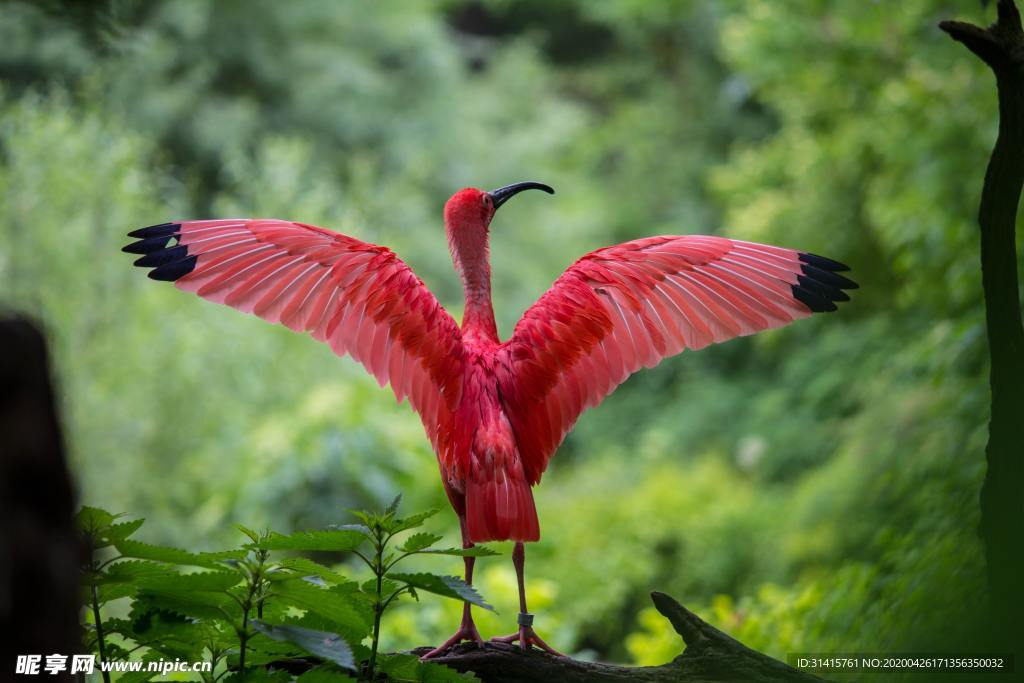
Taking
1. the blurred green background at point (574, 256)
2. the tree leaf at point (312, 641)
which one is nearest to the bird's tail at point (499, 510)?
the tree leaf at point (312, 641)

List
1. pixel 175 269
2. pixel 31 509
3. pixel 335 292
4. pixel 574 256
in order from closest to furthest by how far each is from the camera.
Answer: pixel 31 509
pixel 175 269
pixel 335 292
pixel 574 256

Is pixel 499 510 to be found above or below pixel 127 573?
above

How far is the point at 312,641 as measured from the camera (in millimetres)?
1425

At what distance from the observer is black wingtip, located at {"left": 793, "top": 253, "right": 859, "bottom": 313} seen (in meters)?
2.27

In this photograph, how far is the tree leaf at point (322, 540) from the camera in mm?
1543

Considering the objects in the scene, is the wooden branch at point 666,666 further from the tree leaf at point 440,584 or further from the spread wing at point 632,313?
Answer: the tree leaf at point 440,584

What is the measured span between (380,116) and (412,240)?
1803 millimetres

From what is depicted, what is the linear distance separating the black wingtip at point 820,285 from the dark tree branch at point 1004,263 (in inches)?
20.1

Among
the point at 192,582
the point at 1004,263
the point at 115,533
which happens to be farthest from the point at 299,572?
the point at 1004,263

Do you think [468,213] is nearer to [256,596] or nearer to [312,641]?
[256,596]

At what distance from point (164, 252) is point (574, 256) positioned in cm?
896

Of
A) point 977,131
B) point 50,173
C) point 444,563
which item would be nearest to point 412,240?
point 50,173

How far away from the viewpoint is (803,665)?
8.55ft

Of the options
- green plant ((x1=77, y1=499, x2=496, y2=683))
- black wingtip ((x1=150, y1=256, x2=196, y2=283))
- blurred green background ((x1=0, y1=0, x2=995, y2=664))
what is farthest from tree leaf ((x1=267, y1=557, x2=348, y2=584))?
blurred green background ((x1=0, y1=0, x2=995, y2=664))
